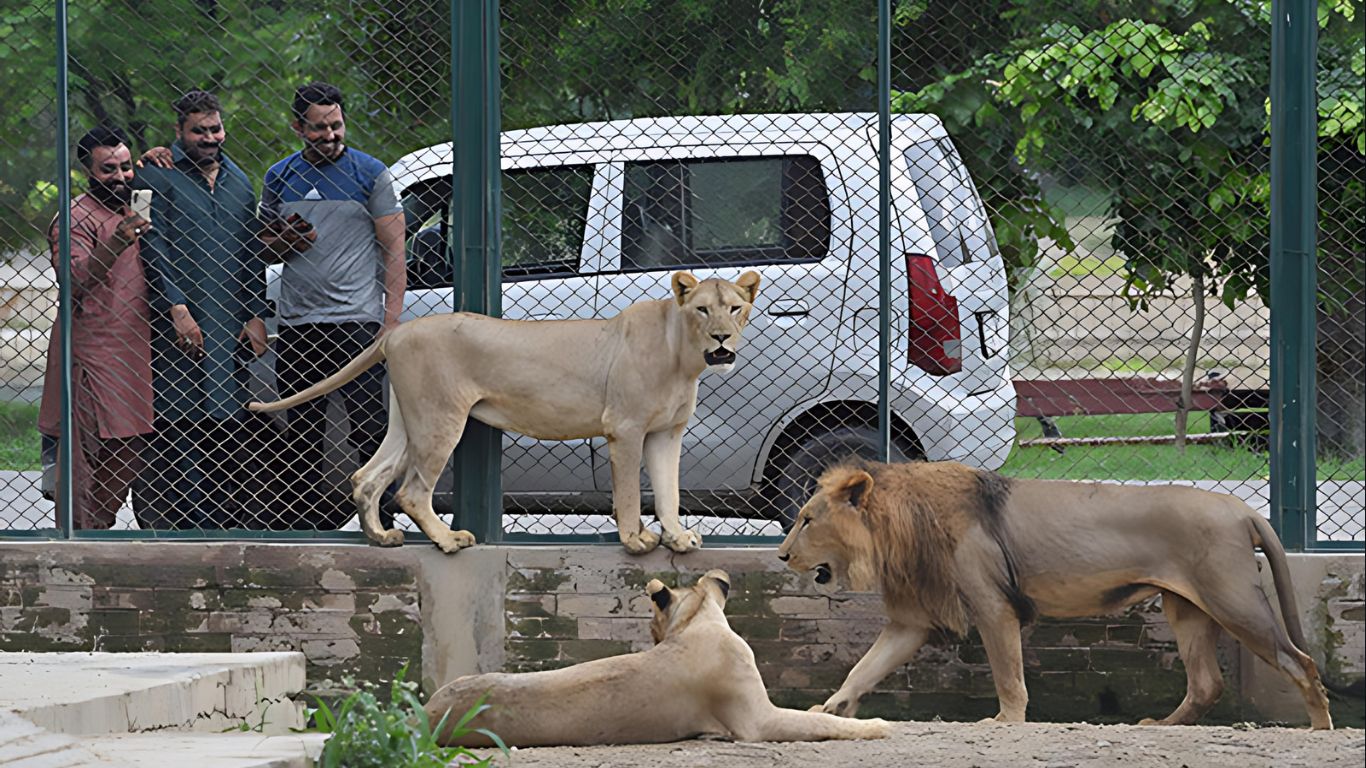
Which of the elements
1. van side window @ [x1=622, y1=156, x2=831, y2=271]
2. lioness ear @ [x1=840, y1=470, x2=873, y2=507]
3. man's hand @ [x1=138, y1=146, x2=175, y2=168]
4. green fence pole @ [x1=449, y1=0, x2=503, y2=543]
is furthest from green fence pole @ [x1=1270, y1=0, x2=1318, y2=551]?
man's hand @ [x1=138, y1=146, x2=175, y2=168]

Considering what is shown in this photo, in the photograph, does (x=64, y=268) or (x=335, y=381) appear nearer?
(x=335, y=381)

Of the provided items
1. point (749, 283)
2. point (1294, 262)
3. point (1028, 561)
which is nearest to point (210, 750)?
point (749, 283)

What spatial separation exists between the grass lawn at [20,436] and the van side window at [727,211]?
8.34 feet

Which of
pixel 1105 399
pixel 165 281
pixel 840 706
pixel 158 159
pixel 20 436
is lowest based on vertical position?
pixel 840 706

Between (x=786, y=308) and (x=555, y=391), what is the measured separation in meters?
1.01

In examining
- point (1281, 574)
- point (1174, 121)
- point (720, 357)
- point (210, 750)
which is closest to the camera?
point (210, 750)

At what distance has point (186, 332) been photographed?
273 inches

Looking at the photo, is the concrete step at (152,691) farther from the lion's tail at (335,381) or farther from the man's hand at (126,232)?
the man's hand at (126,232)

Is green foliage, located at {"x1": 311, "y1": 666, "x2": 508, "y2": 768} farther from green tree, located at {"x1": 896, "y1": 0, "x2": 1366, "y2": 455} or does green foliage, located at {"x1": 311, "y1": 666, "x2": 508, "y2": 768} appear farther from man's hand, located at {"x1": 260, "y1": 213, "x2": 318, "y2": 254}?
green tree, located at {"x1": 896, "y1": 0, "x2": 1366, "y2": 455}

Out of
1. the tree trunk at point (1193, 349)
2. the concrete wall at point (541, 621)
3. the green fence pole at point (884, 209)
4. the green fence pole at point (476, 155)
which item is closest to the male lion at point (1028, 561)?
the concrete wall at point (541, 621)

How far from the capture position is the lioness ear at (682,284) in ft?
20.4

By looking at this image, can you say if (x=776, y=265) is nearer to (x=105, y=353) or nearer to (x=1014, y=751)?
(x=1014, y=751)

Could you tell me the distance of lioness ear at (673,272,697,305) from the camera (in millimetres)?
6219

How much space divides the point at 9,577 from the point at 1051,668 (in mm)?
3915
